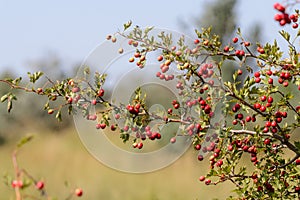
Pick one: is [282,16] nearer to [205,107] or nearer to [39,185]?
[205,107]

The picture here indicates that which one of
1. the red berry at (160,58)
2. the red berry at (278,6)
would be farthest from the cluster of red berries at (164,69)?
the red berry at (278,6)

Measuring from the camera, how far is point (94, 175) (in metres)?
16.0

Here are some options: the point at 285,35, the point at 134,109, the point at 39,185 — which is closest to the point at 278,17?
the point at 285,35

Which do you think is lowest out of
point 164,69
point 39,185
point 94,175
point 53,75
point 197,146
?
point 39,185

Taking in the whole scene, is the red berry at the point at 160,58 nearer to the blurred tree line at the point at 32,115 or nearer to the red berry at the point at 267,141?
the red berry at the point at 267,141

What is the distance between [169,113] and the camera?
3.86 meters

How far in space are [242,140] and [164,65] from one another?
0.79 m

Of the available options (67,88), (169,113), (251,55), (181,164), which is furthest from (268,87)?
(181,164)

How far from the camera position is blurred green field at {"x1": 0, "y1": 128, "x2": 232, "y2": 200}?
520 inches

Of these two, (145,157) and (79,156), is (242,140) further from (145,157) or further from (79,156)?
(79,156)

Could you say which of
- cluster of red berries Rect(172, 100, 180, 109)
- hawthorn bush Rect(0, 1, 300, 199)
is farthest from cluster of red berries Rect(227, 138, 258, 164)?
cluster of red berries Rect(172, 100, 180, 109)

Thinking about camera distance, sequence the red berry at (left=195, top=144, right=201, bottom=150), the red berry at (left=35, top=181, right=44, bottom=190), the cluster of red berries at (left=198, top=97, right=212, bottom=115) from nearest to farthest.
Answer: the red berry at (left=35, top=181, right=44, bottom=190) < the cluster of red berries at (left=198, top=97, right=212, bottom=115) < the red berry at (left=195, top=144, right=201, bottom=150)

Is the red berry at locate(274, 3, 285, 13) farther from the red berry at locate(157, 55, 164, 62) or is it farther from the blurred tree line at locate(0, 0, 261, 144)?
the blurred tree line at locate(0, 0, 261, 144)

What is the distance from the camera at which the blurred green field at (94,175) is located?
13.2 metres
